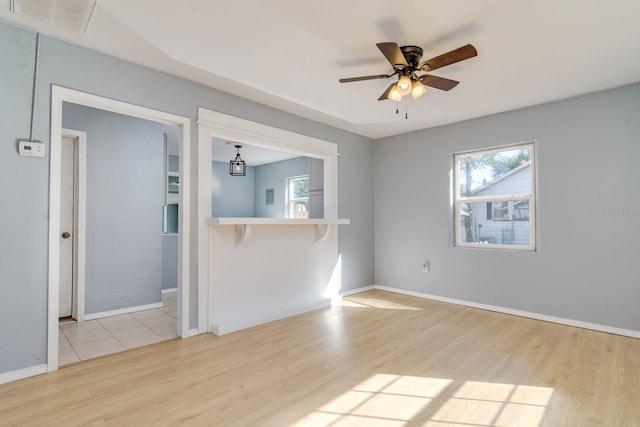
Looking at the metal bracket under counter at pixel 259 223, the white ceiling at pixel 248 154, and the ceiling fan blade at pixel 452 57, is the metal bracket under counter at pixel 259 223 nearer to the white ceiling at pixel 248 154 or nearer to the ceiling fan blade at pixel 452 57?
the white ceiling at pixel 248 154

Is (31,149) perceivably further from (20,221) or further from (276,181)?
(276,181)

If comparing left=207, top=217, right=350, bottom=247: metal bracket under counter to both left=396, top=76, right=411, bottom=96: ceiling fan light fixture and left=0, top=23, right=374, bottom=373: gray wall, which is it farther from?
left=396, top=76, right=411, bottom=96: ceiling fan light fixture

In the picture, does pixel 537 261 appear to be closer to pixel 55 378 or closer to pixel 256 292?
pixel 256 292

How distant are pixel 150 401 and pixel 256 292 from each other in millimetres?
1645

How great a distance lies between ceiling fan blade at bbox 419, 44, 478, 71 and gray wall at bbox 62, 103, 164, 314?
3.40m

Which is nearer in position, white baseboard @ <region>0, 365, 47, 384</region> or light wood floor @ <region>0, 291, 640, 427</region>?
light wood floor @ <region>0, 291, 640, 427</region>

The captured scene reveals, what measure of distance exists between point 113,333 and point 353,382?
2.48m

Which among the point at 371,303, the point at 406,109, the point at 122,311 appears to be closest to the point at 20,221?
the point at 122,311

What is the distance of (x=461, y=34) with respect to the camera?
2426 millimetres

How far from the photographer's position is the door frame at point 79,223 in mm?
3607

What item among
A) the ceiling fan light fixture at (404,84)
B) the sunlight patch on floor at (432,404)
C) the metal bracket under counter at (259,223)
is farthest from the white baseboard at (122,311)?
the ceiling fan light fixture at (404,84)

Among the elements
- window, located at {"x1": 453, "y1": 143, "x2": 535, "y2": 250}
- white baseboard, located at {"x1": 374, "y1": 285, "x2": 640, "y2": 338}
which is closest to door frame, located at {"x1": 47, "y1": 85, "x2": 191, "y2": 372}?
white baseboard, located at {"x1": 374, "y1": 285, "x2": 640, "y2": 338}

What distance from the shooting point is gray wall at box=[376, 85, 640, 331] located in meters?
3.19

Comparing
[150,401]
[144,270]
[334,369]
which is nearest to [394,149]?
[334,369]
